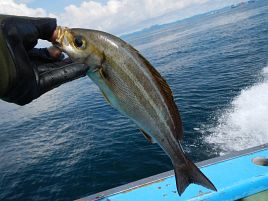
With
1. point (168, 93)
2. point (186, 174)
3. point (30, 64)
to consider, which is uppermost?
point (30, 64)

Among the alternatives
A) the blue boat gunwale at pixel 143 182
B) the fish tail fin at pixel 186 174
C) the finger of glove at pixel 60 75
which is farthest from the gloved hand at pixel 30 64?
the blue boat gunwale at pixel 143 182

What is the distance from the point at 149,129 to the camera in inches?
138

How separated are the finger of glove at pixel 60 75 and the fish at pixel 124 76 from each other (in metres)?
0.09

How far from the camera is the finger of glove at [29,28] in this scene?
2949 mm

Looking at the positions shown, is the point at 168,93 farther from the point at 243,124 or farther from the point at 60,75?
the point at 243,124

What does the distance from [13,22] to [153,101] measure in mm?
1791

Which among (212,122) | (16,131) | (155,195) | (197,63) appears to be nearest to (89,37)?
(155,195)

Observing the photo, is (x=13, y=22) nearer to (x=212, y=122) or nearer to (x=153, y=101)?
(x=153, y=101)

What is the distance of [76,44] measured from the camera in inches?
133

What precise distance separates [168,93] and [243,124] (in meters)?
14.2

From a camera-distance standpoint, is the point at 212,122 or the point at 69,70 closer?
the point at 69,70

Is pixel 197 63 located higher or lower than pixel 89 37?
lower

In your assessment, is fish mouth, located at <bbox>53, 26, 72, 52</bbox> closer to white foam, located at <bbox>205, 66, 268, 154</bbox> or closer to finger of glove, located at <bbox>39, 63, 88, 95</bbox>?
finger of glove, located at <bbox>39, 63, 88, 95</bbox>

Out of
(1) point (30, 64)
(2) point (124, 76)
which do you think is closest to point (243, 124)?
(2) point (124, 76)
